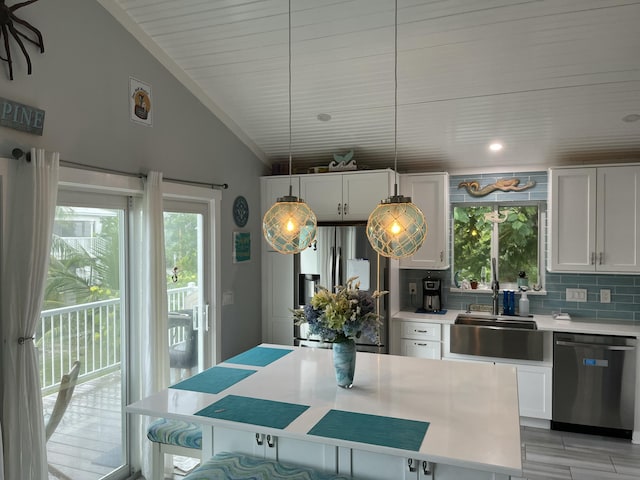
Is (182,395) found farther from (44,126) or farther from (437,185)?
(437,185)

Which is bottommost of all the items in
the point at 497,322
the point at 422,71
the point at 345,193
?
the point at 497,322

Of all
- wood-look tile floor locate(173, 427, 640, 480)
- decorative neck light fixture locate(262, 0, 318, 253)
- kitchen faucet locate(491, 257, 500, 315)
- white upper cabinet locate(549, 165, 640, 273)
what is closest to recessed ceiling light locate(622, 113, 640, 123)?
white upper cabinet locate(549, 165, 640, 273)

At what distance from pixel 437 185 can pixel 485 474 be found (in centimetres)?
298

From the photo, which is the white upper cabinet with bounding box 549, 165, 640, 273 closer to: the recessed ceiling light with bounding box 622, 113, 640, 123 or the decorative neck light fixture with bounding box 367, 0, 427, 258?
the recessed ceiling light with bounding box 622, 113, 640, 123

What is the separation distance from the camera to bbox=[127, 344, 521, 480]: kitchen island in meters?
1.78

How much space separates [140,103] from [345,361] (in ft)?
6.93

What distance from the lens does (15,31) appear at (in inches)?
89.0

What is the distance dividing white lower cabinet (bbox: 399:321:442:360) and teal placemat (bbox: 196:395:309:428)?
2312 mm

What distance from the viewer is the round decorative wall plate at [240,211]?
4.19 meters

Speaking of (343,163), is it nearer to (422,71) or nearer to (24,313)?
(422,71)

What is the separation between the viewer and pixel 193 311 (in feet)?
12.5

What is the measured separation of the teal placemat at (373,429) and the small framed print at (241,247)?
7.73 ft

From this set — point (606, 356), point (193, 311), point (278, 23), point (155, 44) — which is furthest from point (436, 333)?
point (155, 44)

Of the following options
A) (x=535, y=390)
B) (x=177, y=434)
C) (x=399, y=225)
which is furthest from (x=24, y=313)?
(x=535, y=390)
